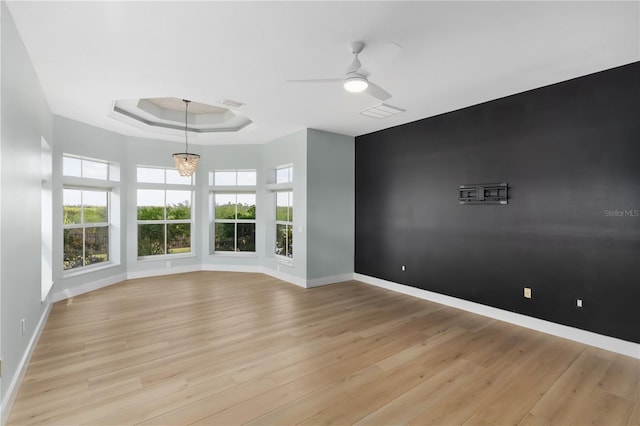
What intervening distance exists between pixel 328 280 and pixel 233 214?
2801 mm

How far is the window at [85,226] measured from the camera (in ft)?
16.8

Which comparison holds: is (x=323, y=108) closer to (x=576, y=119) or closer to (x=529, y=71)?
(x=529, y=71)

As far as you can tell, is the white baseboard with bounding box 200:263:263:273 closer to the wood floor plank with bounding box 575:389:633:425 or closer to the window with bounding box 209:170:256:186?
the window with bounding box 209:170:256:186

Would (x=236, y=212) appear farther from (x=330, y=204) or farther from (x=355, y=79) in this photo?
(x=355, y=79)

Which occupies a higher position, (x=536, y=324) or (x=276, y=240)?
(x=276, y=240)

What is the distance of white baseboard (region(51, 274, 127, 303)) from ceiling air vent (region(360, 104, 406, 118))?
546cm

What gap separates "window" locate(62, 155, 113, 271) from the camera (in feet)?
16.7

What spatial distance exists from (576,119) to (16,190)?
18.1 feet

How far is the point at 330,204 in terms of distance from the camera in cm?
A: 602

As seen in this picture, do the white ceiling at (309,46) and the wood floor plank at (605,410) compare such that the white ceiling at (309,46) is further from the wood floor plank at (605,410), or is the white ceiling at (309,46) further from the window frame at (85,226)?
the wood floor plank at (605,410)

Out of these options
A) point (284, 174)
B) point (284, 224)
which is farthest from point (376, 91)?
point (284, 224)

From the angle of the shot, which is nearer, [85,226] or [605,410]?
[605,410]

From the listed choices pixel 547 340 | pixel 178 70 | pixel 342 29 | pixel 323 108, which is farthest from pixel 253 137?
pixel 547 340

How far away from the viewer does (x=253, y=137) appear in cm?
633
